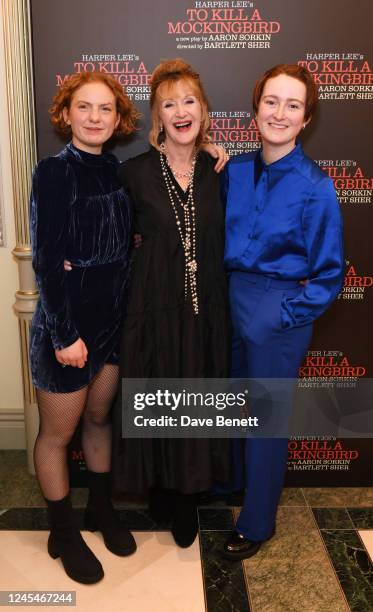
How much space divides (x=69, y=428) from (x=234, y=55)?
1.52 metres

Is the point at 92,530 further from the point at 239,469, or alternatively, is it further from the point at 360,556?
the point at 360,556

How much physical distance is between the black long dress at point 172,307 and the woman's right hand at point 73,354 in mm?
189

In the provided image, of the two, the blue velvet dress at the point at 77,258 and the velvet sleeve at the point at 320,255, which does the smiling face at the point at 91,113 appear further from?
the velvet sleeve at the point at 320,255

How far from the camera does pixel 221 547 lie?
235 cm

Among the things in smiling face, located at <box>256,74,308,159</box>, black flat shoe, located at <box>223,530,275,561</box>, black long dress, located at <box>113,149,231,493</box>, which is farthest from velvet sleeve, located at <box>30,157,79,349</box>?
black flat shoe, located at <box>223,530,275,561</box>

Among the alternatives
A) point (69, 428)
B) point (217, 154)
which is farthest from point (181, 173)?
point (69, 428)

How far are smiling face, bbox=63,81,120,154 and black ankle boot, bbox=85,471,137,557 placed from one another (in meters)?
1.23

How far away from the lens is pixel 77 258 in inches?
78.1

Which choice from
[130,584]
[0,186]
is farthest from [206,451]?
[0,186]

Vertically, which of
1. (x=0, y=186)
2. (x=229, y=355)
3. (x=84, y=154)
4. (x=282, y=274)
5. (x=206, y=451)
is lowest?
(x=206, y=451)

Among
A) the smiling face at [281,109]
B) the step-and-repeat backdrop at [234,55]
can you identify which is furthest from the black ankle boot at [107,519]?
the smiling face at [281,109]

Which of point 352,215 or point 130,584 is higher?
point 352,215

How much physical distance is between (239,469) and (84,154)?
140 cm

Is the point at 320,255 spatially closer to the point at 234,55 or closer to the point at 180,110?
the point at 180,110
